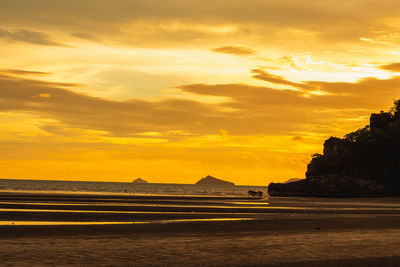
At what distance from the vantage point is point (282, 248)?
22.1 meters

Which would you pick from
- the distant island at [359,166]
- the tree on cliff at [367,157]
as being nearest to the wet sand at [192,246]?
the distant island at [359,166]

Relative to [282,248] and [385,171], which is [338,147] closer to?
[385,171]

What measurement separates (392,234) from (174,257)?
50.6 feet

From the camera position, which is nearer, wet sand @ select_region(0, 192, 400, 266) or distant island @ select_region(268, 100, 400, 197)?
wet sand @ select_region(0, 192, 400, 266)

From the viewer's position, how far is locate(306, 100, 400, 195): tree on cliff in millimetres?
156500

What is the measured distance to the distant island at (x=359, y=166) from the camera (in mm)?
141625

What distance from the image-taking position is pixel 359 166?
162 meters

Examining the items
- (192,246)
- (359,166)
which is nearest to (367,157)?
(359,166)

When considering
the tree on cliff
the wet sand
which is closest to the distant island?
the tree on cliff

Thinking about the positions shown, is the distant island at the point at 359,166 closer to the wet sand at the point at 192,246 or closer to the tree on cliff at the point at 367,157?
the tree on cliff at the point at 367,157

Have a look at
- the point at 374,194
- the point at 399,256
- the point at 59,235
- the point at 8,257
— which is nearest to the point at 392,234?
the point at 399,256

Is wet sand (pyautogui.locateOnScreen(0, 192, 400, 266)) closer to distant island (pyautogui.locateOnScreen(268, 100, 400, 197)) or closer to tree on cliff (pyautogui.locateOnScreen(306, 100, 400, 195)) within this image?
distant island (pyautogui.locateOnScreen(268, 100, 400, 197))

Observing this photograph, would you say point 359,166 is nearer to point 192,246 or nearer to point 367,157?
point 367,157

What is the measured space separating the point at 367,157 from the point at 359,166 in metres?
3.62
